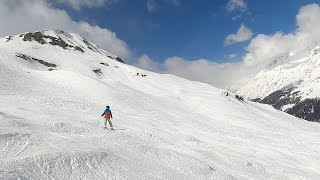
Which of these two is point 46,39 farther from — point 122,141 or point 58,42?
point 122,141

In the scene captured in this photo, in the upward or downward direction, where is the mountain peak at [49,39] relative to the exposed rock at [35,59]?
upward

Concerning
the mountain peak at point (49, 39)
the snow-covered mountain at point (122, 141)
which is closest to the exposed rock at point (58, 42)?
the mountain peak at point (49, 39)

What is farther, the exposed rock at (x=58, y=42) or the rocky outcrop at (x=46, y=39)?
the exposed rock at (x=58, y=42)

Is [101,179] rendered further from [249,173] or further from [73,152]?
[249,173]

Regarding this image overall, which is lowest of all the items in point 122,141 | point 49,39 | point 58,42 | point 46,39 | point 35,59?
point 122,141

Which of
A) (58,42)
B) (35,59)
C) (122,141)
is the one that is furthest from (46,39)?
A: (122,141)

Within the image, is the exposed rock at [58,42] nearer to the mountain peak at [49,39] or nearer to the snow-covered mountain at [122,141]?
the mountain peak at [49,39]

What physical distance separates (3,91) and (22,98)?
5.09 m

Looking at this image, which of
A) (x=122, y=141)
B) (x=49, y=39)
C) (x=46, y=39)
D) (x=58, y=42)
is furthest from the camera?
(x=49, y=39)

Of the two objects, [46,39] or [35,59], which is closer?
[35,59]

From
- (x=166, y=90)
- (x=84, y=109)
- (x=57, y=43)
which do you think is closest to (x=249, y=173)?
(x=84, y=109)

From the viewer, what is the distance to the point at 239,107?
65625 millimetres

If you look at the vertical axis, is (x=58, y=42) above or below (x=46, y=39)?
Answer: below

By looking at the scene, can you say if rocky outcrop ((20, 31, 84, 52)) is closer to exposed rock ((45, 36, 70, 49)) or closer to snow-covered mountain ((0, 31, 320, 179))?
exposed rock ((45, 36, 70, 49))
